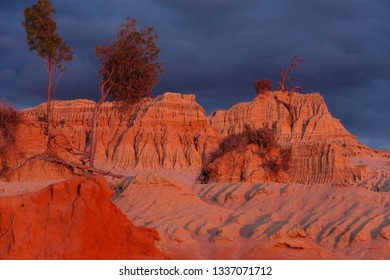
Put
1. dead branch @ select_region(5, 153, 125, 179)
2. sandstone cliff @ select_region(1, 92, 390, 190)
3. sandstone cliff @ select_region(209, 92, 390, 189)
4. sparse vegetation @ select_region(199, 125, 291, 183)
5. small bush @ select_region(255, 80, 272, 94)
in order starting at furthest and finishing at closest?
small bush @ select_region(255, 80, 272, 94) < sandstone cliff @ select_region(1, 92, 390, 190) < sandstone cliff @ select_region(209, 92, 390, 189) < dead branch @ select_region(5, 153, 125, 179) < sparse vegetation @ select_region(199, 125, 291, 183)

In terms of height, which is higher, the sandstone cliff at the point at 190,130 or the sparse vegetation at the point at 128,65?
the sandstone cliff at the point at 190,130

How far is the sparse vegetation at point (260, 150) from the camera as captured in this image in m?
29.5

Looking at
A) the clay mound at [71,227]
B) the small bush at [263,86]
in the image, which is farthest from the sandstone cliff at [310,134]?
the clay mound at [71,227]

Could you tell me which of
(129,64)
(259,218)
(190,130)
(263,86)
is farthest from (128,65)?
(263,86)

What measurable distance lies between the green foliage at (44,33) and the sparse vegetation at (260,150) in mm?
11514

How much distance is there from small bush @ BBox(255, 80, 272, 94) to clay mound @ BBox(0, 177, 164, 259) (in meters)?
90.7

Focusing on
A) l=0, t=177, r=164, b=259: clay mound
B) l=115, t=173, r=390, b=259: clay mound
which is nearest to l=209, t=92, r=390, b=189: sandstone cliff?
l=115, t=173, r=390, b=259: clay mound

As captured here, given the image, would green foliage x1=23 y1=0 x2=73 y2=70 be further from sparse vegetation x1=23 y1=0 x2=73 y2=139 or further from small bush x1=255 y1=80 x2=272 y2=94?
small bush x1=255 y1=80 x2=272 y2=94

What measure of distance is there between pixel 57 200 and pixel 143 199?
6.84m

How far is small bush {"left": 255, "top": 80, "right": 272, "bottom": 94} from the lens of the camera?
103062 mm

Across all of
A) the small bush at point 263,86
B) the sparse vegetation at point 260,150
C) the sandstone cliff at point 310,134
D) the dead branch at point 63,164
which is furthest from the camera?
the small bush at point 263,86

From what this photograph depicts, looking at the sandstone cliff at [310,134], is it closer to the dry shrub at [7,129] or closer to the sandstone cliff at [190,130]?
the sandstone cliff at [190,130]

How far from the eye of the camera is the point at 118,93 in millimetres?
38000
